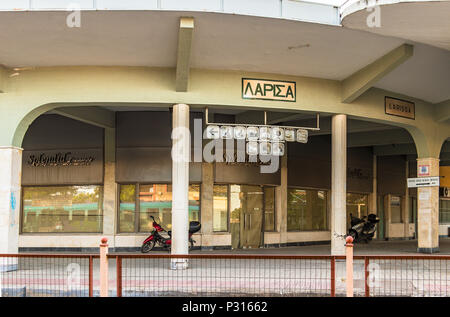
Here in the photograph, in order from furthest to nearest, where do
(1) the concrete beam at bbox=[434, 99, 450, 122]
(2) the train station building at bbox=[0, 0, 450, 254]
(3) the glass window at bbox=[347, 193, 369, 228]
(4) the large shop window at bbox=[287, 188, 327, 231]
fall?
(3) the glass window at bbox=[347, 193, 369, 228] → (4) the large shop window at bbox=[287, 188, 327, 231] → (1) the concrete beam at bbox=[434, 99, 450, 122] → (2) the train station building at bbox=[0, 0, 450, 254]

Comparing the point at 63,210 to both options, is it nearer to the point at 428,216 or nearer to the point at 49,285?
the point at 49,285

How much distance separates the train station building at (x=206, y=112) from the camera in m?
11.6

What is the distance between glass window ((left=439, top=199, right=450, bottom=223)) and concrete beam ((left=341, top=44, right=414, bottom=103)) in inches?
770

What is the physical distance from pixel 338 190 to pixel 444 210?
19.7 meters

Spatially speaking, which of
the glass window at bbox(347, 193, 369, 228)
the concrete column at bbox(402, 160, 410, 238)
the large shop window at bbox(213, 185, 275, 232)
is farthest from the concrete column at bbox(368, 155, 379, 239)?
the large shop window at bbox(213, 185, 275, 232)

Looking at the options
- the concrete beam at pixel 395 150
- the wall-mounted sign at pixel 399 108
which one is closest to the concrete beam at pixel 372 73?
the wall-mounted sign at pixel 399 108

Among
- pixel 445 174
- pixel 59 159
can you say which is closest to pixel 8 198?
pixel 59 159

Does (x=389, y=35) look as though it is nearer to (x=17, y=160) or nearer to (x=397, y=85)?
(x=397, y=85)

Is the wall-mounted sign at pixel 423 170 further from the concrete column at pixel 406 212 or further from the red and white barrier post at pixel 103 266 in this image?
the red and white barrier post at pixel 103 266

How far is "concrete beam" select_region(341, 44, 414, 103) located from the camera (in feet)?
43.9

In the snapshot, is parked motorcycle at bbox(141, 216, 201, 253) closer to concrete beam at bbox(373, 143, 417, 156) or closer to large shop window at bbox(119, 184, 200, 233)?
large shop window at bbox(119, 184, 200, 233)
